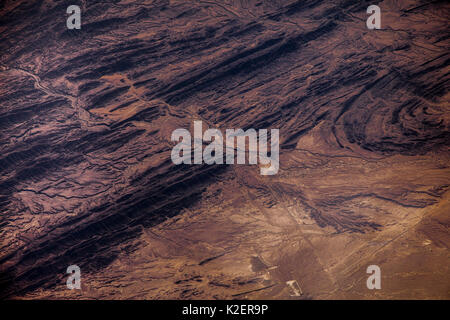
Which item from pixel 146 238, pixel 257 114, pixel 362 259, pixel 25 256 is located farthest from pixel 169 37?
pixel 362 259

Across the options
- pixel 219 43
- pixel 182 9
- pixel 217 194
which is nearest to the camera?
pixel 217 194

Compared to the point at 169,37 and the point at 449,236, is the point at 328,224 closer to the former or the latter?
the point at 449,236

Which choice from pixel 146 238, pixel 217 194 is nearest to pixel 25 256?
pixel 146 238

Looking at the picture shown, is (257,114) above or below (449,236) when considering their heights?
above

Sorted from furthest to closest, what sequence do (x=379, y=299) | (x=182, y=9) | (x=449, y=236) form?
(x=182, y=9) < (x=449, y=236) < (x=379, y=299)

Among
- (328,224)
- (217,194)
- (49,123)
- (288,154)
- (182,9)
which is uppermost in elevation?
(182,9)

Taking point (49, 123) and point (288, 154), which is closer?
point (288, 154)
